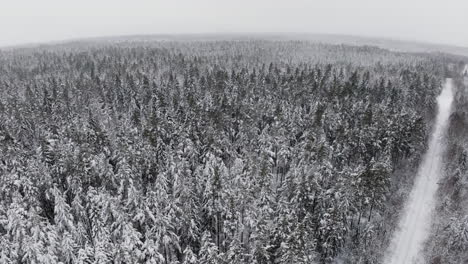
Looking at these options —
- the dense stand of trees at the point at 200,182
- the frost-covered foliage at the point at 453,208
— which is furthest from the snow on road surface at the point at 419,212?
the dense stand of trees at the point at 200,182

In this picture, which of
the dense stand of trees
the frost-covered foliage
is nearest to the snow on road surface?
the frost-covered foliage

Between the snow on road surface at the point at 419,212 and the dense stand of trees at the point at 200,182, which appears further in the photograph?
the snow on road surface at the point at 419,212

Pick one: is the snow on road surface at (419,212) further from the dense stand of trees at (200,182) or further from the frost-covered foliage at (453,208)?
the dense stand of trees at (200,182)

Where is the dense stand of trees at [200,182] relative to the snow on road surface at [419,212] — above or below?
above

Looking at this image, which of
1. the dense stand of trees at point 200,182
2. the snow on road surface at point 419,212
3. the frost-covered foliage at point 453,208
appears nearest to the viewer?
the dense stand of trees at point 200,182

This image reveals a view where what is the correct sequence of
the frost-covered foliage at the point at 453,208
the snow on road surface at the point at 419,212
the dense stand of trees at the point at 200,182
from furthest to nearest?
1. the snow on road surface at the point at 419,212
2. the frost-covered foliage at the point at 453,208
3. the dense stand of trees at the point at 200,182

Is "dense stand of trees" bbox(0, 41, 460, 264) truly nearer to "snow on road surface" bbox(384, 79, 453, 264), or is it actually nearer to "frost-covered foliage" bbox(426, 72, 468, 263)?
"snow on road surface" bbox(384, 79, 453, 264)

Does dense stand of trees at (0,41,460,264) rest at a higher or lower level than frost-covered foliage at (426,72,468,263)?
higher

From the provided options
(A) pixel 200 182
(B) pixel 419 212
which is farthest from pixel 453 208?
(A) pixel 200 182
